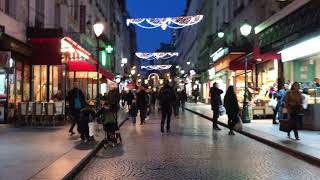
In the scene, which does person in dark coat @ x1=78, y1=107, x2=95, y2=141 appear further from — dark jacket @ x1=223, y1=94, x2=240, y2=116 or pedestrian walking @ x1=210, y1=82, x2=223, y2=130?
pedestrian walking @ x1=210, y1=82, x2=223, y2=130

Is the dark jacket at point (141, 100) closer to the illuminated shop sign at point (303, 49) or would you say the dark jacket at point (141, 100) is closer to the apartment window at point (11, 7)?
the illuminated shop sign at point (303, 49)

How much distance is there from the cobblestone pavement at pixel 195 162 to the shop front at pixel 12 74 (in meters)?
7.06

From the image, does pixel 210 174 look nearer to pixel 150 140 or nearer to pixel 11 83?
pixel 150 140

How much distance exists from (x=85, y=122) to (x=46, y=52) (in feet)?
35.3

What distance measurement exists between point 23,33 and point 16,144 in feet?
36.2

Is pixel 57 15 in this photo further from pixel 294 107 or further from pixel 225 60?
pixel 294 107

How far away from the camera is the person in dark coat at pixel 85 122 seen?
15844mm

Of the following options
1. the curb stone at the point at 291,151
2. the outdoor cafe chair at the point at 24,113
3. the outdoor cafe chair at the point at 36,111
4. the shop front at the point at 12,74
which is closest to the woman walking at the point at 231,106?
the curb stone at the point at 291,151

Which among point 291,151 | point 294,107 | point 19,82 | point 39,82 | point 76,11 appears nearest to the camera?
point 291,151

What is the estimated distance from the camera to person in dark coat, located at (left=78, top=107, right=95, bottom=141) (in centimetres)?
1584

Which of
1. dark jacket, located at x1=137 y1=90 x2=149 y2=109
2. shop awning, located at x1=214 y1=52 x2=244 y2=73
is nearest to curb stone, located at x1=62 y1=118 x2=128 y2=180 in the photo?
dark jacket, located at x1=137 y1=90 x2=149 y2=109

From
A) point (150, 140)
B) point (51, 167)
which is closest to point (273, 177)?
point (51, 167)

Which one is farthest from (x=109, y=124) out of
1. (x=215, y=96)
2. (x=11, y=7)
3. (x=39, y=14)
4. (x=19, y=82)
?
(x=39, y=14)

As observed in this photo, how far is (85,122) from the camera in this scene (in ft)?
52.0
